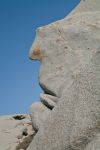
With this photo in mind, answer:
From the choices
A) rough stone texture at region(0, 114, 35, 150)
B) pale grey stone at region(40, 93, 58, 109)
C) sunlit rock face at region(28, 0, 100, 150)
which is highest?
sunlit rock face at region(28, 0, 100, 150)

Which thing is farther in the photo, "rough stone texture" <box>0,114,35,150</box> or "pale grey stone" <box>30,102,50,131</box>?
"rough stone texture" <box>0,114,35,150</box>

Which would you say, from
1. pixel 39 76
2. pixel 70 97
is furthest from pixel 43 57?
pixel 70 97

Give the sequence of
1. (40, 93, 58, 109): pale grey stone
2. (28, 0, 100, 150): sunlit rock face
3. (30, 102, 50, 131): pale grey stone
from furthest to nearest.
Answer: (30, 102, 50, 131): pale grey stone < (40, 93, 58, 109): pale grey stone < (28, 0, 100, 150): sunlit rock face

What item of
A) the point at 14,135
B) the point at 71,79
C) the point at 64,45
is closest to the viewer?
the point at 71,79

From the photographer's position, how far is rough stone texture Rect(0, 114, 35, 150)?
1256 cm

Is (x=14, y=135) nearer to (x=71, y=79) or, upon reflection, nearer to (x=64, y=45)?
(x=64, y=45)

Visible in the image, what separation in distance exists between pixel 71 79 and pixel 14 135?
556cm

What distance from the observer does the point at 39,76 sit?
12.3 m

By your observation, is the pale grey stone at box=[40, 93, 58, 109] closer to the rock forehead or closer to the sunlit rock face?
the sunlit rock face

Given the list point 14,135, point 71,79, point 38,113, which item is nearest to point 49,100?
point 38,113

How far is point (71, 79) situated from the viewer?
967 cm

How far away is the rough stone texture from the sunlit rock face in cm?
132

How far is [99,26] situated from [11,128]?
6.65 meters

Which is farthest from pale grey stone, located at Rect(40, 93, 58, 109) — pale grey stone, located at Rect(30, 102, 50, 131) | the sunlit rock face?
pale grey stone, located at Rect(30, 102, 50, 131)
